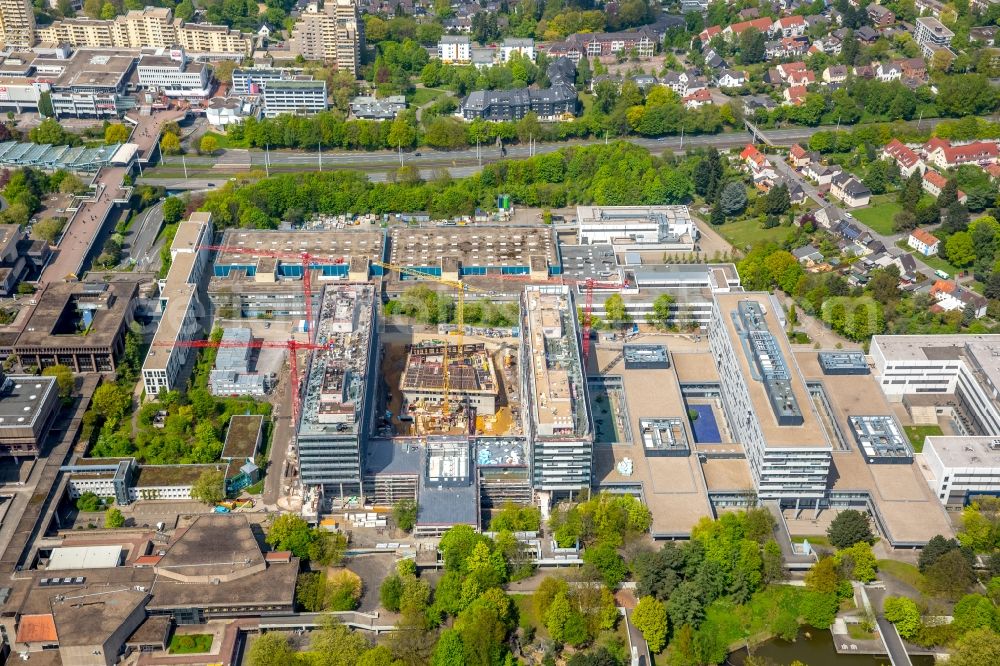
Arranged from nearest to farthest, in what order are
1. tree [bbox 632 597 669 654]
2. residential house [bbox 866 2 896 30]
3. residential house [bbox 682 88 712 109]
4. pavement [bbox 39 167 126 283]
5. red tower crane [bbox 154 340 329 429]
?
1. tree [bbox 632 597 669 654]
2. red tower crane [bbox 154 340 329 429]
3. pavement [bbox 39 167 126 283]
4. residential house [bbox 682 88 712 109]
5. residential house [bbox 866 2 896 30]

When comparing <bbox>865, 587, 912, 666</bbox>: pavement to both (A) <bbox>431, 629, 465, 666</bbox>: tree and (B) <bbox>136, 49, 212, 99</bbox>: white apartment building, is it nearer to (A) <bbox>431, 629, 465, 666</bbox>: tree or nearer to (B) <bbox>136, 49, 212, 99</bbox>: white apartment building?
(A) <bbox>431, 629, 465, 666</bbox>: tree

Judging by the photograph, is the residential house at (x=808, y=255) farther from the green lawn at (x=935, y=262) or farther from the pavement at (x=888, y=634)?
the pavement at (x=888, y=634)

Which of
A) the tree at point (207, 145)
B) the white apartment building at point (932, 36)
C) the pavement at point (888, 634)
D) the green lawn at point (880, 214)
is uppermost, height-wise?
the white apartment building at point (932, 36)

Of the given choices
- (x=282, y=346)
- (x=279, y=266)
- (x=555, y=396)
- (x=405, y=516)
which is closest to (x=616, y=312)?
(x=555, y=396)

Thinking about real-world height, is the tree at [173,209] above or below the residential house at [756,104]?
below

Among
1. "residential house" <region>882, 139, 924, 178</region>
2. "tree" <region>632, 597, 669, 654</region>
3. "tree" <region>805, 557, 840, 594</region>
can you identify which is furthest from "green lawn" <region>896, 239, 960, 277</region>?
"tree" <region>632, 597, 669, 654</region>

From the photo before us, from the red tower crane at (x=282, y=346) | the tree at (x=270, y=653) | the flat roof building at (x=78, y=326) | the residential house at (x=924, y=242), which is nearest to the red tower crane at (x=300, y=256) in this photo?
the red tower crane at (x=282, y=346)
